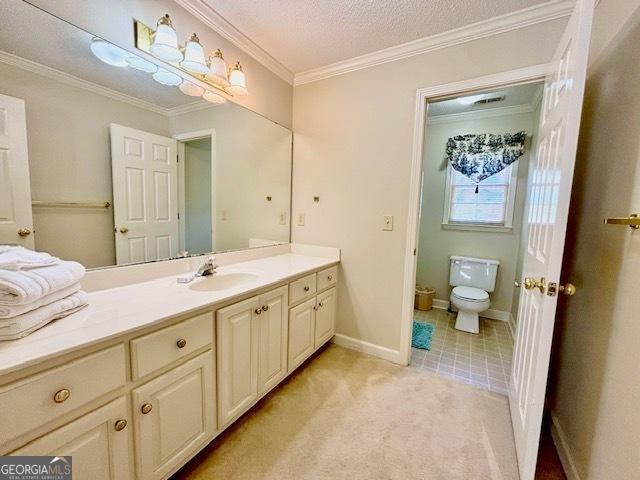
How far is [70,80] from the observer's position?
1177 millimetres

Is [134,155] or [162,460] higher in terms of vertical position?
[134,155]

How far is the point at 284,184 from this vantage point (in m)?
2.47

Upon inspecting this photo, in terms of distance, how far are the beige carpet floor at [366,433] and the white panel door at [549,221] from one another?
0.73ft

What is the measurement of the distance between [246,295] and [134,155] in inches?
36.8

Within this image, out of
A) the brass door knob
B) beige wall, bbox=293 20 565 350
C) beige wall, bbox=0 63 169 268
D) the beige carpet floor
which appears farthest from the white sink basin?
the brass door knob

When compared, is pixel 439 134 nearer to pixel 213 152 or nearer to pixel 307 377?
pixel 213 152

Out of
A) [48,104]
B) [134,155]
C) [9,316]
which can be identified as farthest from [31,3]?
[9,316]

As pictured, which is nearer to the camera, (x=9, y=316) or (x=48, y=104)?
(x=9, y=316)

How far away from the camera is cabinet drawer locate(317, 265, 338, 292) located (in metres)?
2.07

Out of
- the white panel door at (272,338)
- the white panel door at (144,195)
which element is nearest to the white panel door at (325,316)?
the white panel door at (272,338)

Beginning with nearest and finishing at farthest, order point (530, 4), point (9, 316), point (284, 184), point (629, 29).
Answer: point (9, 316) < point (629, 29) < point (530, 4) < point (284, 184)

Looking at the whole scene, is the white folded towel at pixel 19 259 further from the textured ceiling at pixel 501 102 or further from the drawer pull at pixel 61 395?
the textured ceiling at pixel 501 102

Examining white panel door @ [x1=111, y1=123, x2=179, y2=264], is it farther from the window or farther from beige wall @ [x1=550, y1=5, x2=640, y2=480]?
the window

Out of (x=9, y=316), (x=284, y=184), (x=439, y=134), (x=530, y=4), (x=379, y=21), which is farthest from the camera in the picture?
(x=439, y=134)
